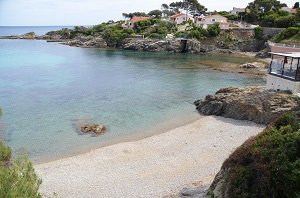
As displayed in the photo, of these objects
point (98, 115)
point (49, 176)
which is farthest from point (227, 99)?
point (49, 176)

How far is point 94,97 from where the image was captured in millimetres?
42531

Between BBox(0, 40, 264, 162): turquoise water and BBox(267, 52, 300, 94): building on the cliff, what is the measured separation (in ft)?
31.5

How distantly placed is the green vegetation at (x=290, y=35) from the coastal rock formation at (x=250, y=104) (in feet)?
165

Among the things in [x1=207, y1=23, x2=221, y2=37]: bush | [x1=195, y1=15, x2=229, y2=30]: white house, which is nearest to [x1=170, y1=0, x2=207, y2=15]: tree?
[x1=195, y1=15, x2=229, y2=30]: white house

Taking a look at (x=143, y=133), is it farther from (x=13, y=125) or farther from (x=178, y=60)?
(x=178, y=60)

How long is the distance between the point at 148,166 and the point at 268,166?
10.7 m

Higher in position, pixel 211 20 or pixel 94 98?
pixel 211 20

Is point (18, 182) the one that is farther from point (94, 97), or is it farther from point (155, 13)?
point (155, 13)

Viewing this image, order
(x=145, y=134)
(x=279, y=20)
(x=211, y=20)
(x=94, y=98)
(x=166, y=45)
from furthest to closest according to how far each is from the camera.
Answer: (x=211, y=20), (x=166, y=45), (x=279, y=20), (x=94, y=98), (x=145, y=134)

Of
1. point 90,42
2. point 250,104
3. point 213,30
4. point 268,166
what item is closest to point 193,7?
point 213,30

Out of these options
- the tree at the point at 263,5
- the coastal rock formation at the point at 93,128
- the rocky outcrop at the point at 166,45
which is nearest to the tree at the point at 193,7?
the tree at the point at 263,5

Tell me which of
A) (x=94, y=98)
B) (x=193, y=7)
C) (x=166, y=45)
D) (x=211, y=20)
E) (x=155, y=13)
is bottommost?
(x=94, y=98)

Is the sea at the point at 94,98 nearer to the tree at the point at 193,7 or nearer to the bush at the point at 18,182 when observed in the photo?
the bush at the point at 18,182

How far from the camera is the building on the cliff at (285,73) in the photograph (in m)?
29.5
